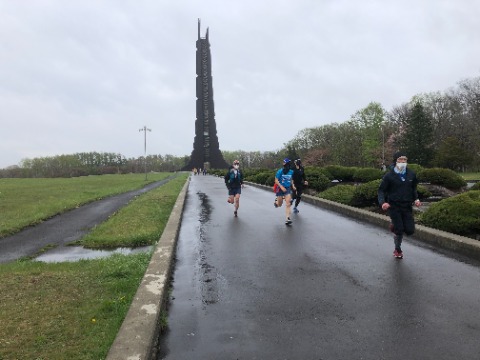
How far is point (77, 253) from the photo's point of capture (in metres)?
8.31

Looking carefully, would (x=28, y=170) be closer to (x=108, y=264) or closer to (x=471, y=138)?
(x=471, y=138)

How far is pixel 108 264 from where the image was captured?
21.1ft

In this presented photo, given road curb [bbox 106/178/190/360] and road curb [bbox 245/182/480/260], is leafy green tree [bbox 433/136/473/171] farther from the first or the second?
road curb [bbox 106/178/190/360]

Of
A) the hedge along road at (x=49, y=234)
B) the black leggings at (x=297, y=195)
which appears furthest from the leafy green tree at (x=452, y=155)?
the hedge along road at (x=49, y=234)

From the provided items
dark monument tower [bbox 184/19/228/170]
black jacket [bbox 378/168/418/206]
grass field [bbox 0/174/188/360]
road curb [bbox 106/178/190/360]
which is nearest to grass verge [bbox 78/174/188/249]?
grass field [bbox 0/174/188/360]

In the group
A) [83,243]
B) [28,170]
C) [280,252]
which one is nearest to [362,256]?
[280,252]

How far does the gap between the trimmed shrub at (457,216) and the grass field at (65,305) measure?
5.87 meters

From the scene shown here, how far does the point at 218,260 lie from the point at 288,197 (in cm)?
426

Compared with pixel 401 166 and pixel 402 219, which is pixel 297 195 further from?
pixel 401 166

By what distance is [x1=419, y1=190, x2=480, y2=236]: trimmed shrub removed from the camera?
24.9 ft

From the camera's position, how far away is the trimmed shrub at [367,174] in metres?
22.0

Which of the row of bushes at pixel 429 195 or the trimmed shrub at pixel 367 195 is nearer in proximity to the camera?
the row of bushes at pixel 429 195

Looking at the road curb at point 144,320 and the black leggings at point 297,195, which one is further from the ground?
the black leggings at point 297,195

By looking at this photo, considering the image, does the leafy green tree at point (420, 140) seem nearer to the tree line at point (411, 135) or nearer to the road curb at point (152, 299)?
the tree line at point (411, 135)
